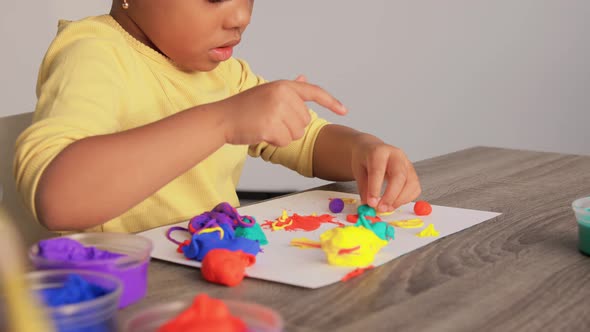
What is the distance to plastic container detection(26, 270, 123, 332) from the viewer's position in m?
0.51

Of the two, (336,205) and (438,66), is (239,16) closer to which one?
(336,205)

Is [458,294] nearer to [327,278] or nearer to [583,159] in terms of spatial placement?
[327,278]

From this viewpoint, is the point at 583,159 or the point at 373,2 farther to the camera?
the point at 373,2

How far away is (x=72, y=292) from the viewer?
1.89 ft

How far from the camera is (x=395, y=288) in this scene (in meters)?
0.72

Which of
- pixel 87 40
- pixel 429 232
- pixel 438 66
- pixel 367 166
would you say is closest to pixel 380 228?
pixel 429 232

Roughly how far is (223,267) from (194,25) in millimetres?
449

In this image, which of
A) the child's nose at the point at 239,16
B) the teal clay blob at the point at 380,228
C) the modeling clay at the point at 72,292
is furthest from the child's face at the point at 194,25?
the modeling clay at the point at 72,292

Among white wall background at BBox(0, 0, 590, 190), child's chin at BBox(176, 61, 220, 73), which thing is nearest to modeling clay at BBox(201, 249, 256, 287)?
A: child's chin at BBox(176, 61, 220, 73)

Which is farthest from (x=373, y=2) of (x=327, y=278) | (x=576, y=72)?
(x=327, y=278)

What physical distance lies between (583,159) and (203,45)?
2.32 feet

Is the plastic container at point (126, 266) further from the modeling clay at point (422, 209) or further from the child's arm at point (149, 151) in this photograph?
the modeling clay at point (422, 209)

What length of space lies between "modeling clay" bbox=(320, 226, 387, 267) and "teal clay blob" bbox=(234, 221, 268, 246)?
94 mm

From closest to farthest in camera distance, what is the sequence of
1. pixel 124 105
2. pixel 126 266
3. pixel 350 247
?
pixel 126 266 < pixel 350 247 < pixel 124 105
